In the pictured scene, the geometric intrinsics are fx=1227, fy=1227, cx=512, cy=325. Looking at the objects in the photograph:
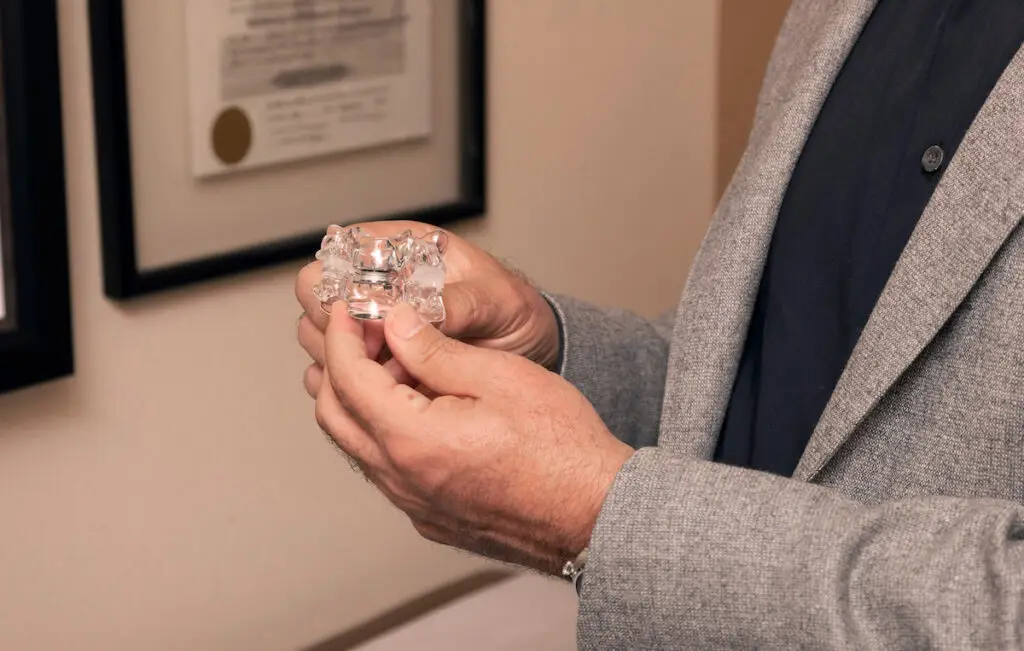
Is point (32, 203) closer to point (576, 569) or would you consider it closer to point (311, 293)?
point (311, 293)

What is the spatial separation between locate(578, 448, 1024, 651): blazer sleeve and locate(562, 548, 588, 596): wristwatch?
0.08ft

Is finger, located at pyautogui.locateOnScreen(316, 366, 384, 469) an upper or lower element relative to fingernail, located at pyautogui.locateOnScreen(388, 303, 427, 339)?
lower

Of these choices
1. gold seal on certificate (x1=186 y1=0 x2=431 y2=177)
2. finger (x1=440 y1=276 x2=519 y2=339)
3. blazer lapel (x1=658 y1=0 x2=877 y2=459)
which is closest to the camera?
finger (x1=440 y1=276 x2=519 y2=339)

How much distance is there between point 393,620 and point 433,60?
2.62ft

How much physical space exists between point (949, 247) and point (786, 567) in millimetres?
303

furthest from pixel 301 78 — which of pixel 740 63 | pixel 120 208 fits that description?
pixel 740 63

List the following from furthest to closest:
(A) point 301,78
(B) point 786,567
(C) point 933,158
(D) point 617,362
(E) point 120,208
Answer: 1. (A) point 301,78
2. (E) point 120,208
3. (D) point 617,362
4. (C) point 933,158
5. (B) point 786,567

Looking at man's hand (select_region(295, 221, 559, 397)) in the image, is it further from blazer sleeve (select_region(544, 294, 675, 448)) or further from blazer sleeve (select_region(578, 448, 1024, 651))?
blazer sleeve (select_region(578, 448, 1024, 651))

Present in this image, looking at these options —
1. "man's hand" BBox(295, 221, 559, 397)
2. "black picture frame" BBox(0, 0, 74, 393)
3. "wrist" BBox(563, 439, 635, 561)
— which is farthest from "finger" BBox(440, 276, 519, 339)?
"black picture frame" BBox(0, 0, 74, 393)

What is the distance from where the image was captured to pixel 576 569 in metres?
0.83

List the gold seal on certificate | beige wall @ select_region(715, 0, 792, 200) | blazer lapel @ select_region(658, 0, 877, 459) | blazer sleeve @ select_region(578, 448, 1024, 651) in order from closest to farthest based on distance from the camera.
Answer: blazer sleeve @ select_region(578, 448, 1024, 651)
blazer lapel @ select_region(658, 0, 877, 459)
the gold seal on certificate
beige wall @ select_region(715, 0, 792, 200)

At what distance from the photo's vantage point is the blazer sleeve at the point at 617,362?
3.82ft

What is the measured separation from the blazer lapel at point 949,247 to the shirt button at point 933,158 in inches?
2.3

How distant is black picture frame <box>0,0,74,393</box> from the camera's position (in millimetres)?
1180
